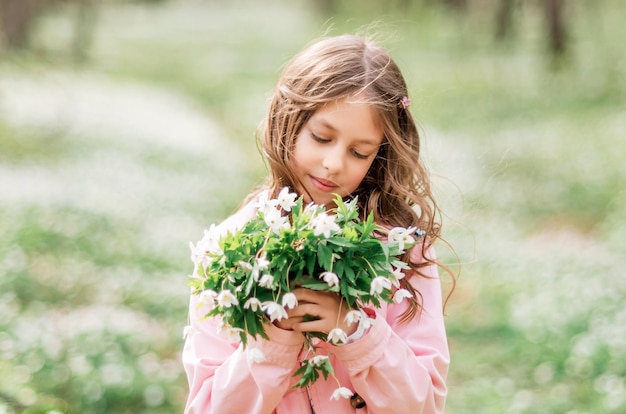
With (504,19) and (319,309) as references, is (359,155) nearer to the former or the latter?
(319,309)

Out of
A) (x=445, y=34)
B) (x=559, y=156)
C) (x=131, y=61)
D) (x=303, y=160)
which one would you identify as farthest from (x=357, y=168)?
(x=445, y=34)

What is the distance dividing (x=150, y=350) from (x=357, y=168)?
3502mm

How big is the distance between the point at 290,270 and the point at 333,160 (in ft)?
1.61

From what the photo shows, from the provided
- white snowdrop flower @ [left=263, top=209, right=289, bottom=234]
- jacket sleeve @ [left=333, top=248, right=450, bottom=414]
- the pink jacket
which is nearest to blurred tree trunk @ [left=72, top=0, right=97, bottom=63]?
the pink jacket

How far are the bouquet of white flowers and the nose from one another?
0.98ft

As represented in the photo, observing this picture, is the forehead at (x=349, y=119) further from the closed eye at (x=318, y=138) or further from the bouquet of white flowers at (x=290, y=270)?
the bouquet of white flowers at (x=290, y=270)

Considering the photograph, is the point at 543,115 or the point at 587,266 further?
the point at 543,115

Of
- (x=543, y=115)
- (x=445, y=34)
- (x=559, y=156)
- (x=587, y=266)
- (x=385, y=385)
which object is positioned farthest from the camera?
(x=445, y=34)

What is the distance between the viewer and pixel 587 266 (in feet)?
24.0

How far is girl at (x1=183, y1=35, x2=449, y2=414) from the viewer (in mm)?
2303

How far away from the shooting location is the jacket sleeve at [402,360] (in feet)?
7.57

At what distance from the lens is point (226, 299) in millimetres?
2119

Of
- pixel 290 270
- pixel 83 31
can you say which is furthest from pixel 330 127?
pixel 83 31

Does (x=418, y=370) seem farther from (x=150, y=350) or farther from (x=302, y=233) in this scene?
(x=150, y=350)
